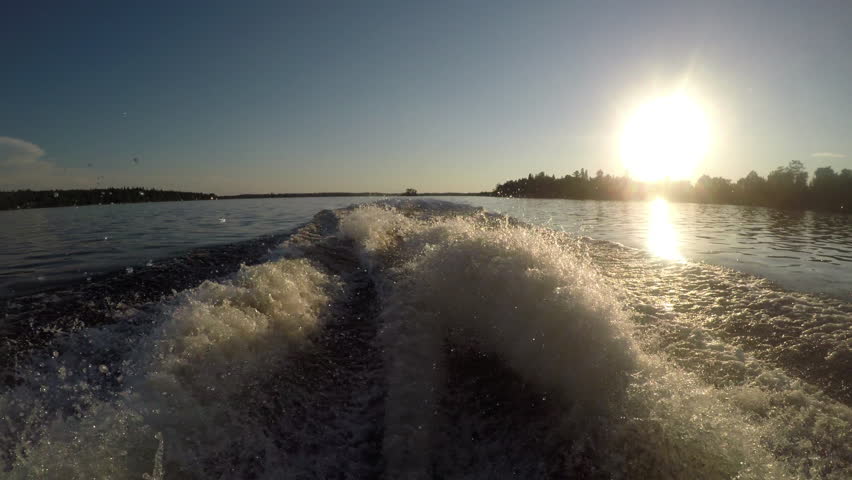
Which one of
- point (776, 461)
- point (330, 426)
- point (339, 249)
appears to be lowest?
point (330, 426)

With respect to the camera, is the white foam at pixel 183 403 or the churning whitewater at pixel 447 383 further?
the churning whitewater at pixel 447 383

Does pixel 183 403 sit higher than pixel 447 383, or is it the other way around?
pixel 183 403

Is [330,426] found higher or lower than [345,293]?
lower

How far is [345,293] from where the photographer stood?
26.2 ft

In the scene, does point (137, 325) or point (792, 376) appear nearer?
point (792, 376)

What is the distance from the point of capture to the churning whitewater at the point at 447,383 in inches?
128

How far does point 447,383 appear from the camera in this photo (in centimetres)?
464

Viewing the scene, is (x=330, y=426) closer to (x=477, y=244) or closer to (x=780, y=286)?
(x=477, y=244)

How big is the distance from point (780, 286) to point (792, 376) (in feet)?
15.0

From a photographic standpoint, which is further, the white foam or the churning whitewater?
the churning whitewater

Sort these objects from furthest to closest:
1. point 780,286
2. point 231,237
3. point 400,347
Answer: point 231,237, point 780,286, point 400,347

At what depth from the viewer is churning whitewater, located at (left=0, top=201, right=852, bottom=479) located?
324cm

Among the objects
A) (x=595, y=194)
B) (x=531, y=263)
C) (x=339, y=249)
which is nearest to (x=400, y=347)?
(x=531, y=263)

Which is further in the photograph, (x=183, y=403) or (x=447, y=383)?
(x=447, y=383)
